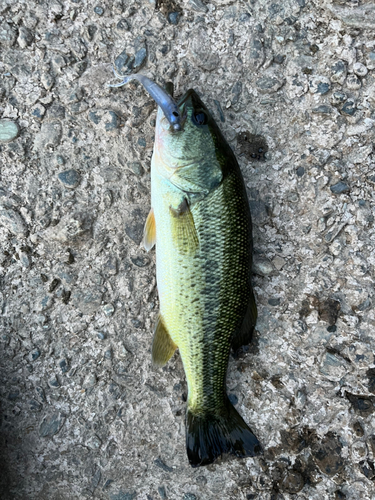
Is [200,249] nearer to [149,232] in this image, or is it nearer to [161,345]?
[149,232]

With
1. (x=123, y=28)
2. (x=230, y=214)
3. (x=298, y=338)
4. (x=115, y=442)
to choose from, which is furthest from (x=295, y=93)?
(x=115, y=442)

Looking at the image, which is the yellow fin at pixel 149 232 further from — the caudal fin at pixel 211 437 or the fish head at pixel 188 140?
the caudal fin at pixel 211 437

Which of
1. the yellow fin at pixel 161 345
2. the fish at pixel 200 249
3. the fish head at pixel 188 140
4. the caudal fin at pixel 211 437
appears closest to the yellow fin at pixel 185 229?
the fish at pixel 200 249

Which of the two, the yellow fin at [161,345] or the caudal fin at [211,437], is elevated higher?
the yellow fin at [161,345]

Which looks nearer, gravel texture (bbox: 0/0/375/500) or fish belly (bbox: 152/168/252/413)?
fish belly (bbox: 152/168/252/413)

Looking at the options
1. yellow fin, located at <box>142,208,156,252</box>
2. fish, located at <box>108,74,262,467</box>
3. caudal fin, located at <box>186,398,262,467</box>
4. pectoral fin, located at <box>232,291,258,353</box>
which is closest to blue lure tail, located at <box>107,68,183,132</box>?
fish, located at <box>108,74,262,467</box>

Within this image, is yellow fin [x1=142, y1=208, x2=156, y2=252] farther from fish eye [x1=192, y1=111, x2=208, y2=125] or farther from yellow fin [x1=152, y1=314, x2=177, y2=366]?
fish eye [x1=192, y1=111, x2=208, y2=125]

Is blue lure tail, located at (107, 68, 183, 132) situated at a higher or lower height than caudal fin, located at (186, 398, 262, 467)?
higher

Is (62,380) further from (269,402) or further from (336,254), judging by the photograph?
(336,254)
